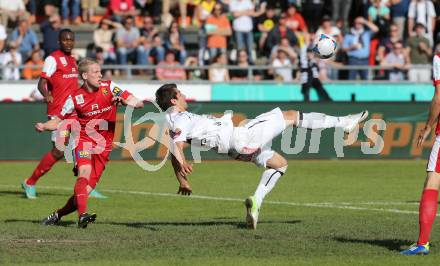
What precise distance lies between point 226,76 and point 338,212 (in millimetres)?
12901

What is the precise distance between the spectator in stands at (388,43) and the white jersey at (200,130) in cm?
1708

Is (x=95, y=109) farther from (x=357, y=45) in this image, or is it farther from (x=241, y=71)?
(x=357, y=45)

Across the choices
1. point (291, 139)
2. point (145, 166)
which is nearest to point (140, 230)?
point (145, 166)

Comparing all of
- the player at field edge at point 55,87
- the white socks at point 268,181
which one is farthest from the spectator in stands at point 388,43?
the white socks at point 268,181

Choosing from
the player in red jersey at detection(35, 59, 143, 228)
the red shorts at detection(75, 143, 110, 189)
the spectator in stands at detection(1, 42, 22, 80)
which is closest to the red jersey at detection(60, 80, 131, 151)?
the player in red jersey at detection(35, 59, 143, 228)

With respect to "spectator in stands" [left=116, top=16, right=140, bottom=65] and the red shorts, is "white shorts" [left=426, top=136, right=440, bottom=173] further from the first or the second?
"spectator in stands" [left=116, top=16, right=140, bottom=65]

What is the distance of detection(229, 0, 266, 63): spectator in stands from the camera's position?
1170 inches

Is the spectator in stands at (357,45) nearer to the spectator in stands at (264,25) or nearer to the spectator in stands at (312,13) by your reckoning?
the spectator in stands at (264,25)

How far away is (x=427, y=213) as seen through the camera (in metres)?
10.8

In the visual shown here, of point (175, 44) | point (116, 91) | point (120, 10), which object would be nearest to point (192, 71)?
point (175, 44)

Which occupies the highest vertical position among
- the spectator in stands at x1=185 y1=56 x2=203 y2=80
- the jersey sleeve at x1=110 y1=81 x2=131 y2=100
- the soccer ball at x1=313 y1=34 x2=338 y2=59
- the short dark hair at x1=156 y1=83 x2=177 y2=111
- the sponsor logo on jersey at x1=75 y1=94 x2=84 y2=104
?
the soccer ball at x1=313 y1=34 x2=338 y2=59

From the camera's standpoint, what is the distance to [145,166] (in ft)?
78.1

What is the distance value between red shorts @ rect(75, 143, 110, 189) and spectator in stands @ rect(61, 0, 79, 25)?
1802cm

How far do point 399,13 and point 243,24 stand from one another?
465cm
